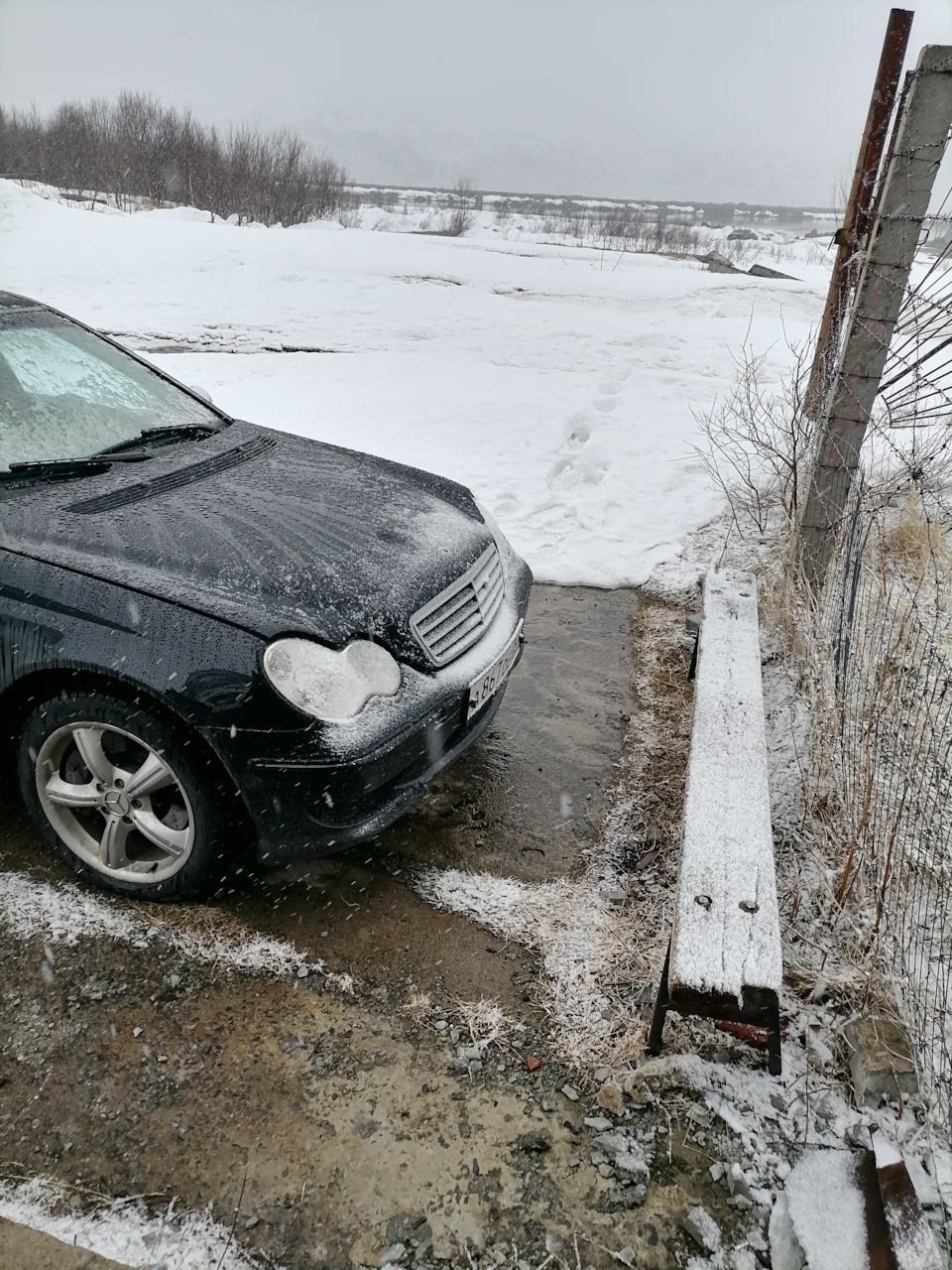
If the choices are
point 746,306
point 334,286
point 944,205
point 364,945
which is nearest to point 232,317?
point 334,286

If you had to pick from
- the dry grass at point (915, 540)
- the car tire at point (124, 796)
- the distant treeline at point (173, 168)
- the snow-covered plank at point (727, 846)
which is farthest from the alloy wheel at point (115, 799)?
the distant treeline at point (173, 168)

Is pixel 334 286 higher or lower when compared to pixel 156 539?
higher

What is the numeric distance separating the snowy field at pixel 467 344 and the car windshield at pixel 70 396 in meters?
2.52

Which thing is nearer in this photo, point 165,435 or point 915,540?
point 165,435

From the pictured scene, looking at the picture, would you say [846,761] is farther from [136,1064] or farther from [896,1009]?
[136,1064]

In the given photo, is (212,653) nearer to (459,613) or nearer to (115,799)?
(115,799)

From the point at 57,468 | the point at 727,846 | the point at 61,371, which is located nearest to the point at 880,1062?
the point at 727,846

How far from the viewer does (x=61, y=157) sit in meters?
36.1

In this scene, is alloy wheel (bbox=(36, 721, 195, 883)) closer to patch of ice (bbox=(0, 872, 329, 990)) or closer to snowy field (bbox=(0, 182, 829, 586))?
patch of ice (bbox=(0, 872, 329, 990))

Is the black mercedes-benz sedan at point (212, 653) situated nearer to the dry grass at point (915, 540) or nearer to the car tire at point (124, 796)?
the car tire at point (124, 796)

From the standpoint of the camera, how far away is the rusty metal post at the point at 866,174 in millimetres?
4559

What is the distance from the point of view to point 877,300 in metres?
3.48

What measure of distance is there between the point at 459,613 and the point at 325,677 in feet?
2.04

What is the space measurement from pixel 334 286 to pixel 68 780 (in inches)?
549
